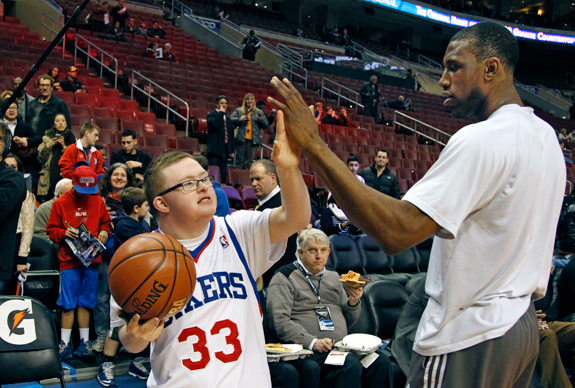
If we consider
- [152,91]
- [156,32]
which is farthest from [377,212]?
[156,32]

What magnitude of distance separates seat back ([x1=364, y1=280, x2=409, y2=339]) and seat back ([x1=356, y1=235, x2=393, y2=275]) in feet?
4.35

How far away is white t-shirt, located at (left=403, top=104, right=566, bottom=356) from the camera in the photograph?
1537 mm

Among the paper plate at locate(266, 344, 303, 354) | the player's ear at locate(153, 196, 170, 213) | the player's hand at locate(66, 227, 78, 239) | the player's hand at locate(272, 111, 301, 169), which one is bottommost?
the paper plate at locate(266, 344, 303, 354)

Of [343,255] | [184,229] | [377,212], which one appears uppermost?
[377,212]

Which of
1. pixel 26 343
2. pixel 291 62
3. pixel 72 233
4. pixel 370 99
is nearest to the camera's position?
pixel 26 343

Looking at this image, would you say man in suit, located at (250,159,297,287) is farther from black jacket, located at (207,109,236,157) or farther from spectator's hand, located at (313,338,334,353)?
black jacket, located at (207,109,236,157)

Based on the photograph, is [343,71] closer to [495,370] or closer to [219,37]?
[219,37]

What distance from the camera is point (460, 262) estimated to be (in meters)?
1.61

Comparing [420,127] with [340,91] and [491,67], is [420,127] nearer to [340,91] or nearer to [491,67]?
[340,91]

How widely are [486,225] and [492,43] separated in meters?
0.55

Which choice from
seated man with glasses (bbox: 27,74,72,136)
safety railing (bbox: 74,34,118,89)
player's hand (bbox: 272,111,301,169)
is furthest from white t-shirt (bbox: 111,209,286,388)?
safety railing (bbox: 74,34,118,89)

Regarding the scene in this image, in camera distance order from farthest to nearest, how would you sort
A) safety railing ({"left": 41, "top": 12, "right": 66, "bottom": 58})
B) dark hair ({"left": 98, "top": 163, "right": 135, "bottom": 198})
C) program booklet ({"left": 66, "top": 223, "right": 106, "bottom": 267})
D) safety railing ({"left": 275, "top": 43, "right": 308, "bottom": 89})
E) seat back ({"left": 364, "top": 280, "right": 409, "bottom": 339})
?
safety railing ({"left": 275, "top": 43, "right": 308, "bottom": 89})
safety railing ({"left": 41, "top": 12, "right": 66, "bottom": 58})
dark hair ({"left": 98, "top": 163, "right": 135, "bottom": 198})
seat back ({"left": 364, "top": 280, "right": 409, "bottom": 339})
program booklet ({"left": 66, "top": 223, "right": 106, "bottom": 267})

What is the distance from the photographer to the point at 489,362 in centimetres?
158

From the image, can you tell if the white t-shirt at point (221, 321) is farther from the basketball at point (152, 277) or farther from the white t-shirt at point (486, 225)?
the white t-shirt at point (486, 225)
